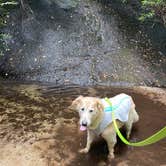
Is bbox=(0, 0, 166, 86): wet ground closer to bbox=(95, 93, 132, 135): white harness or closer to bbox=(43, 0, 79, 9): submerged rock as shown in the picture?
bbox=(43, 0, 79, 9): submerged rock

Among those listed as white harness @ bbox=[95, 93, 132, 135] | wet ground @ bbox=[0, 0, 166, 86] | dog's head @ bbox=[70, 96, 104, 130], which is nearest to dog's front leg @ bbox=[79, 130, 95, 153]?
white harness @ bbox=[95, 93, 132, 135]

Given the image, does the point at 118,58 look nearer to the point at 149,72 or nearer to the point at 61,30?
the point at 149,72

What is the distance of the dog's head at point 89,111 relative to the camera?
471 cm

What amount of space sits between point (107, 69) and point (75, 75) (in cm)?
81

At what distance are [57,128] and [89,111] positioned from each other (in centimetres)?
151

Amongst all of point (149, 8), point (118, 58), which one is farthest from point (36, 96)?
point (149, 8)

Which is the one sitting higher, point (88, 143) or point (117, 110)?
point (117, 110)

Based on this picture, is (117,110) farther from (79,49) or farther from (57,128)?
(79,49)

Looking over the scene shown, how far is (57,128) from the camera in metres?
6.15

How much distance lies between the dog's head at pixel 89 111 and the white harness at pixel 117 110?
0.13 metres

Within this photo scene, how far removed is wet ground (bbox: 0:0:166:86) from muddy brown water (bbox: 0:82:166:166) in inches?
22.9

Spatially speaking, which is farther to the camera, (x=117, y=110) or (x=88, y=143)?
(x=88, y=143)

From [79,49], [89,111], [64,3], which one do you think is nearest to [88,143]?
[89,111]

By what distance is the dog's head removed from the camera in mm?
4715
